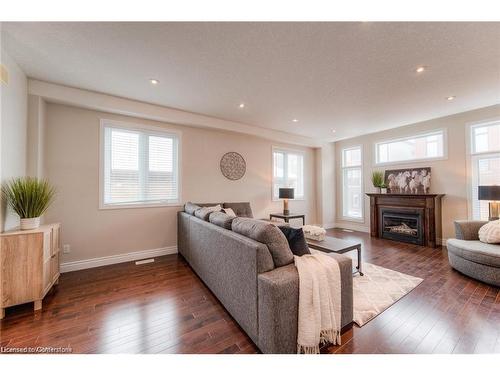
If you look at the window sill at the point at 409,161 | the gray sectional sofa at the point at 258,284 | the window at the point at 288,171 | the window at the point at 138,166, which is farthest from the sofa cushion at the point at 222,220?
the window sill at the point at 409,161

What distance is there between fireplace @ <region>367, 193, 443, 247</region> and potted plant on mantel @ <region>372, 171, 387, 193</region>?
23 cm

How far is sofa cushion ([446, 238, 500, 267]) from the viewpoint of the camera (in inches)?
98.7

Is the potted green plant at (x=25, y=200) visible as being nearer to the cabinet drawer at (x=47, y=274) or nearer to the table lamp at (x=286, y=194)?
the cabinet drawer at (x=47, y=274)

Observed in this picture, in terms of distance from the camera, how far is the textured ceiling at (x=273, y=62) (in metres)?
1.91

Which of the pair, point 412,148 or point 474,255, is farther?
point 412,148

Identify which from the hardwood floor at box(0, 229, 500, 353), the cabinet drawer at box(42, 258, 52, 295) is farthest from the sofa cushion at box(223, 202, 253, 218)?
the cabinet drawer at box(42, 258, 52, 295)

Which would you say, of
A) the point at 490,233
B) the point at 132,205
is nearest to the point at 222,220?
the point at 132,205

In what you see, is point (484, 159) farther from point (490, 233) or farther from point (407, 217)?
point (490, 233)

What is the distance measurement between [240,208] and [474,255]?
3720 mm

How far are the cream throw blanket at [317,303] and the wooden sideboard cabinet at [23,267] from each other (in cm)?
264

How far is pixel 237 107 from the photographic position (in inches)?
149

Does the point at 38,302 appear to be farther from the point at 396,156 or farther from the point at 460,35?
the point at 396,156

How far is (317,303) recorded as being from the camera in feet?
4.77

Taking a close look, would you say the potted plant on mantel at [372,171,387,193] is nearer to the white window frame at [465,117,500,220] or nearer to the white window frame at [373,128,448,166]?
the white window frame at [373,128,448,166]
